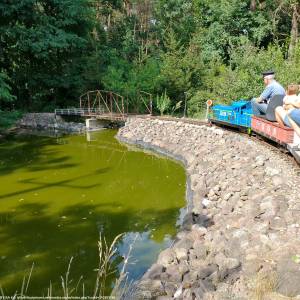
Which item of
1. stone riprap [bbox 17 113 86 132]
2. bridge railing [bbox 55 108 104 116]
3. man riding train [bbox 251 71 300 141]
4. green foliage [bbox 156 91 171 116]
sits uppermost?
man riding train [bbox 251 71 300 141]

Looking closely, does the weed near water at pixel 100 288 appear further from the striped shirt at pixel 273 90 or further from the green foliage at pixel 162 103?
the green foliage at pixel 162 103

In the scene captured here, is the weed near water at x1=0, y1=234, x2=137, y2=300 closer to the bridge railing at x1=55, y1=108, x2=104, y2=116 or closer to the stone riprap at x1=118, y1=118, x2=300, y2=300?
the stone riprap at x1=118, y1=118, x2=300, y2=300

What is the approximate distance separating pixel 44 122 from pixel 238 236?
2088cm

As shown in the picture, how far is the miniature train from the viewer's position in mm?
8484

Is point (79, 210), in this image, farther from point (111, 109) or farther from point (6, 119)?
point (111, 109)

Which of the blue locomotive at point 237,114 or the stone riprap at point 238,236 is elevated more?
the blue locomotive at point 237,114

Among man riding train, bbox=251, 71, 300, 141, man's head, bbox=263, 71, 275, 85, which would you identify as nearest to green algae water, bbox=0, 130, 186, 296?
man riding train, bbox=251, 71, 300, 141

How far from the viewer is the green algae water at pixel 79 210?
667 cm

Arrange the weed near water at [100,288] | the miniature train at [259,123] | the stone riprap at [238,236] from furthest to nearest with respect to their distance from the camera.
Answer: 1. the miniature train at [259,123]
2. the stone riprap at [238,236]
3. the weed near water at [100,288]

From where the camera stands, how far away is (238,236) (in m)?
5.95

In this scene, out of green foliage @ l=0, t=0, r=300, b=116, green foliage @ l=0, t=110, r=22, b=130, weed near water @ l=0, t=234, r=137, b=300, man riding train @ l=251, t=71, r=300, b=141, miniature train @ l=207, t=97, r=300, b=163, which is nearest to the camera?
weed near water @ l=0, t=234, r=137, b=300

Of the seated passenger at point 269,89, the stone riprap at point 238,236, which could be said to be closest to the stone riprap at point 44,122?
the stone riprap at point 238,236

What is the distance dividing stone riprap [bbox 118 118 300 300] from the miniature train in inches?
18.5

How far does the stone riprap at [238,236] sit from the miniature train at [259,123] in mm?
471
